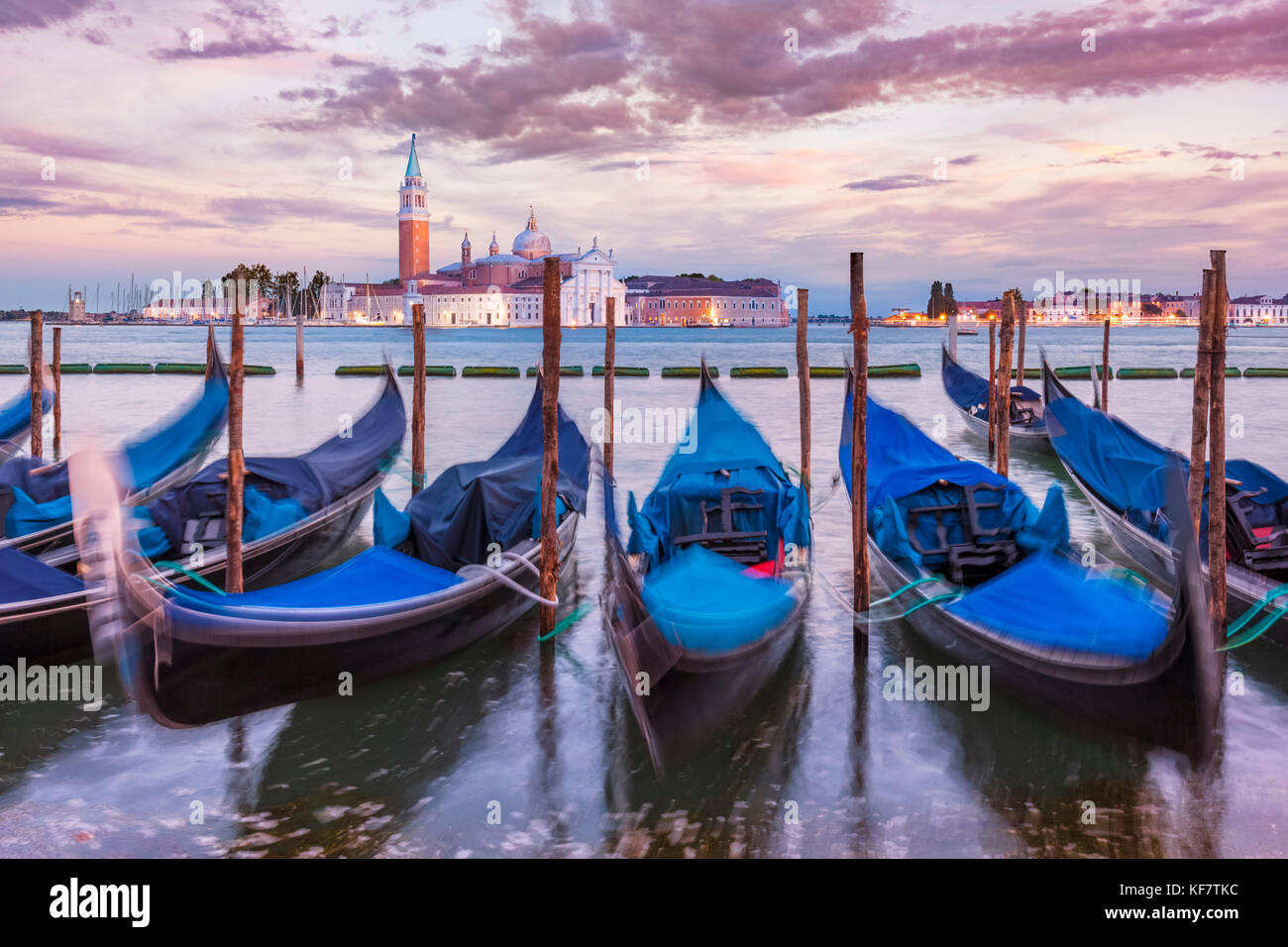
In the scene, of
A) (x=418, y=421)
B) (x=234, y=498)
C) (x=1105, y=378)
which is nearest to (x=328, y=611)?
(x=234, y=498)

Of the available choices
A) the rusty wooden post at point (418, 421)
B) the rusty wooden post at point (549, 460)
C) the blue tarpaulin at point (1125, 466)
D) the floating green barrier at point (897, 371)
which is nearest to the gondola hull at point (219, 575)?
the rusty wooden post at point (418, 421)

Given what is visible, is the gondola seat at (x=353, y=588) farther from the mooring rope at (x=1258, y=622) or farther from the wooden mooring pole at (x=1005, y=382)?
the wooden mooring pole at (x=1005, y=382)

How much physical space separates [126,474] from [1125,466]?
5502mm

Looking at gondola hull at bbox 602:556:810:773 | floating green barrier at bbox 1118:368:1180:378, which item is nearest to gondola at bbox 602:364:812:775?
gondola hull at bbox 602:556:810:773

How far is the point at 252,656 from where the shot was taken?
10.1 ft

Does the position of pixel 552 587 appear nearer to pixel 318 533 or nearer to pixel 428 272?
pixel 318 533

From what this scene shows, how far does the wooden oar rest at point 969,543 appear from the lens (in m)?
4.16

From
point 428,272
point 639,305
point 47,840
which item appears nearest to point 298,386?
point 47,840

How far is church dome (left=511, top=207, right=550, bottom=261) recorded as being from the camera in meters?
82.0

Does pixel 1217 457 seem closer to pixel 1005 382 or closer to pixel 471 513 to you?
pixel 1005 382

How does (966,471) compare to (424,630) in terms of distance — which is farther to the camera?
(966,471)

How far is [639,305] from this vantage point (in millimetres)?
87312

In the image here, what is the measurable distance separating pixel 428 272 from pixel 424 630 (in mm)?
80598
